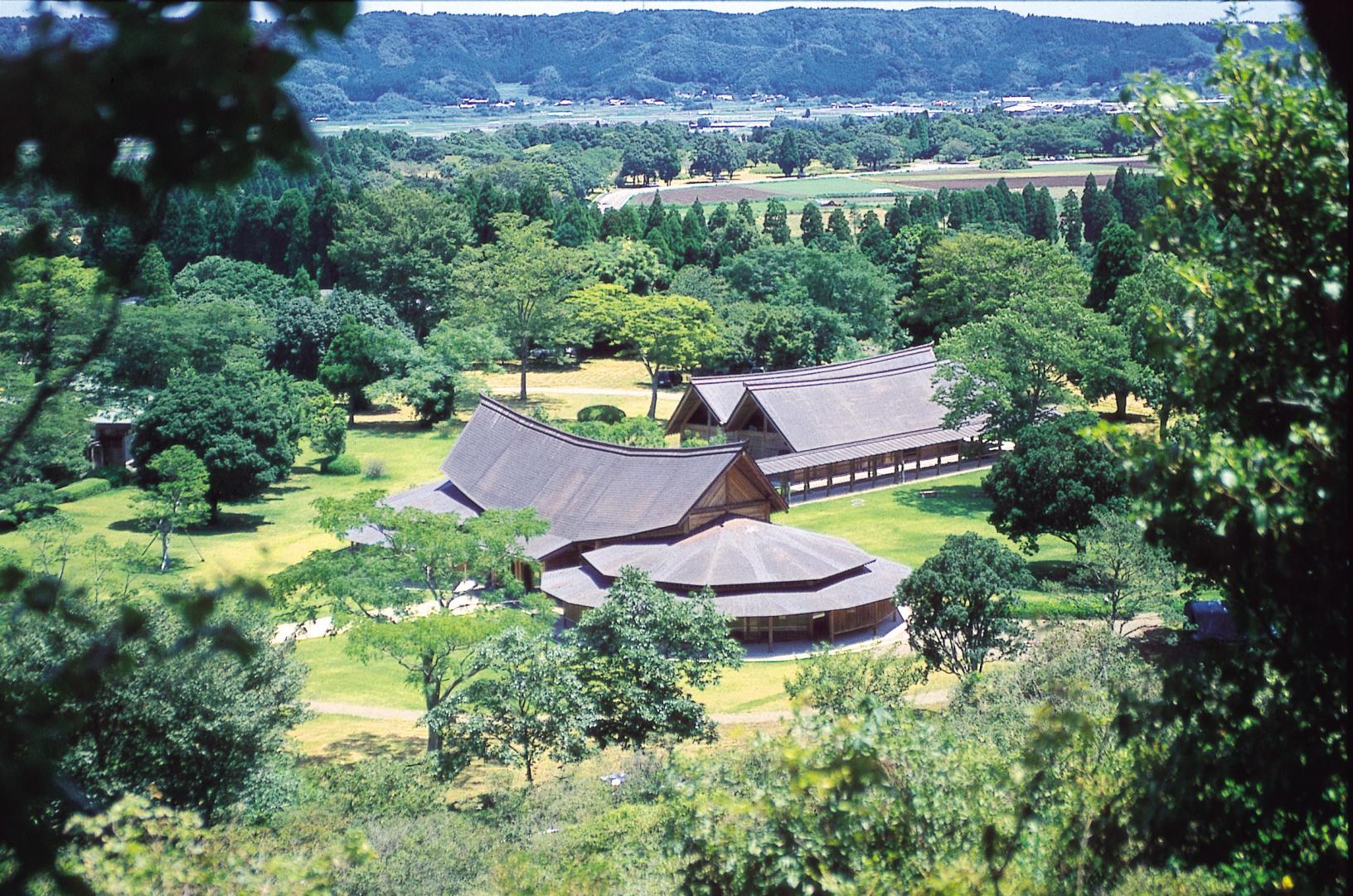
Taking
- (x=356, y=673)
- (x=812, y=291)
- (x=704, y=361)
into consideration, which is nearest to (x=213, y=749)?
(x=356, y=673)

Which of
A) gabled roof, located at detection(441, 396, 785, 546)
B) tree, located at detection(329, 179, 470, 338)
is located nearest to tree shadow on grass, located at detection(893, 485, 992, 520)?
gabled roof, located at detection(441, 396, 785, 546)

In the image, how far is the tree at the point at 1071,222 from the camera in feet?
231

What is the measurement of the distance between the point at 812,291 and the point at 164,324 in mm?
25337

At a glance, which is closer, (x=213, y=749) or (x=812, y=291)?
(x=213, y=749)

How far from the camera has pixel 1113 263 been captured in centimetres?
5194

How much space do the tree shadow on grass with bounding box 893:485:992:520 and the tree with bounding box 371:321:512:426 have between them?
55.6 feet

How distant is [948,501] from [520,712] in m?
22.2

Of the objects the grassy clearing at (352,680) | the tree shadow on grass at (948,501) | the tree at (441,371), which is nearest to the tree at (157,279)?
the tree at (441,371)

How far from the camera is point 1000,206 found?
235 feet

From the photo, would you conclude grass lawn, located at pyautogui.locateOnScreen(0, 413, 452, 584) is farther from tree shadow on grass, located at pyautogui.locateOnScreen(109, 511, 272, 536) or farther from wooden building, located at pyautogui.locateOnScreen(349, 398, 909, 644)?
wooden building, located at pyautogui.locateOnScreen(349, 398, 909, 644)

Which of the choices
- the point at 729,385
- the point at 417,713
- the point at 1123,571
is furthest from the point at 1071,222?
the point at 417,713

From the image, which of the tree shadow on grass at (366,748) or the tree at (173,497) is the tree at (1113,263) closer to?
the tree at (173,497)

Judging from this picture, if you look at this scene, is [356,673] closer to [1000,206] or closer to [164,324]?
[164,324]

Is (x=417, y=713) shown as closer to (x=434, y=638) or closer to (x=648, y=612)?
(x=434, y=638)
